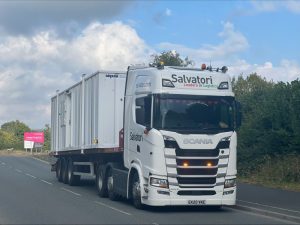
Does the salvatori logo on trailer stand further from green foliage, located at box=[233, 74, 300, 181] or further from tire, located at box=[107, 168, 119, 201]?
green foliage, located at box=[233, 74, 300, 181]

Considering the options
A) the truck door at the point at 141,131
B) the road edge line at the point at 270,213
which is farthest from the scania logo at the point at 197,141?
the road edge line at the point at 270,213

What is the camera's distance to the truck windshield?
17656 mm

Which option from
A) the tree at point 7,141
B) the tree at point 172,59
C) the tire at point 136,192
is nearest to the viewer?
the tire at point 136,192

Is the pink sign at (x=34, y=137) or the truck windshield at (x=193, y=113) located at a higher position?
the pink sign at (x=34, y=137)

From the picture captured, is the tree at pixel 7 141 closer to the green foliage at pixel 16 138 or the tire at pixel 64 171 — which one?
the green foliage at pixel 16 138

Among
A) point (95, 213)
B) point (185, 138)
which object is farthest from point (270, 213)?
point (95, 213)

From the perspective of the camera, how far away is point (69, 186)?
28.9m

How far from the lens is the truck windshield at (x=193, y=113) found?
17656 millimetres

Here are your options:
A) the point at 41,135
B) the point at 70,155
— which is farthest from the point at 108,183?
the point at 41,135

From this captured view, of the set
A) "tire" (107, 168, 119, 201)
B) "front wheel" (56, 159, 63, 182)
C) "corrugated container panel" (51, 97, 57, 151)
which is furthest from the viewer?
"corrugated container panel" (51, 97, 57, 151)

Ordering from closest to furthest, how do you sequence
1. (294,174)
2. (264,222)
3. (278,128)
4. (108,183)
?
1. (264,222)
2. (108,183)
3. (294,174)
4. (278,128)

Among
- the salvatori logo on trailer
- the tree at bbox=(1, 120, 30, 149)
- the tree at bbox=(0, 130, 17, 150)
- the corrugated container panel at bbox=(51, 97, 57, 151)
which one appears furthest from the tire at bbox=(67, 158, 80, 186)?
the tree at bbox=(0, 130, 17, 150)

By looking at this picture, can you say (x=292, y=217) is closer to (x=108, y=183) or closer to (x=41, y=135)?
(x=108, y=183)

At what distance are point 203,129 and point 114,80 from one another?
5.42 meters
